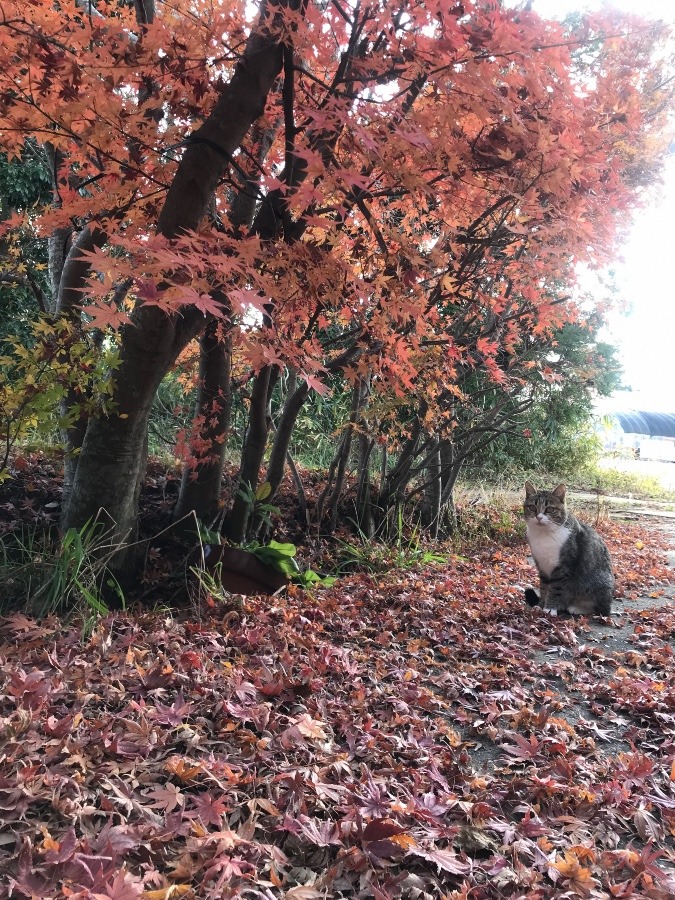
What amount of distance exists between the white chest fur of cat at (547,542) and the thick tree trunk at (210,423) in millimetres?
2454

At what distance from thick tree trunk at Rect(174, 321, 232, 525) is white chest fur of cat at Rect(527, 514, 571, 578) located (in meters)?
2.45

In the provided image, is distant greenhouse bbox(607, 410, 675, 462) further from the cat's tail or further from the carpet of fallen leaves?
the carpet of fallen leaves

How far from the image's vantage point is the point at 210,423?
455 centimetres

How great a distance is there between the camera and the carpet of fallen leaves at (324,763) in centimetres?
155

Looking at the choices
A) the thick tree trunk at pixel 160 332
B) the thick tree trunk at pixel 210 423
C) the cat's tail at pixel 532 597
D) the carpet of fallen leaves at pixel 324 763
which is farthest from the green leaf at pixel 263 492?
the cat's tail at pixel 532 597

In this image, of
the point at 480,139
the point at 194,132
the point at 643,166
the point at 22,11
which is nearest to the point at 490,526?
the point at 643,166

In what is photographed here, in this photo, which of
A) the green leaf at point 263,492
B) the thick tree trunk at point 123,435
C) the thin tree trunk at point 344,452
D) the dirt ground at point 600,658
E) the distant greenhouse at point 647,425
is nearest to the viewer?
the dirt ground at point 600,658

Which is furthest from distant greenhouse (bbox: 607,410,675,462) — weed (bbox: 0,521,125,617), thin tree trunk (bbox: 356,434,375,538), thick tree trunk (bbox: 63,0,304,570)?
weed (bbox: 0,521,125,617)

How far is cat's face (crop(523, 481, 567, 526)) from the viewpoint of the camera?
427 cm

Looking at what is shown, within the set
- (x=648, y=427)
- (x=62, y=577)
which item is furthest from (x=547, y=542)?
(x=648, y=427)

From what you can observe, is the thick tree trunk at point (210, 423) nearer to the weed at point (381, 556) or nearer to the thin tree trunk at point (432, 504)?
the weed at point (381, 556)

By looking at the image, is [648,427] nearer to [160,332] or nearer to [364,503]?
[364,503]

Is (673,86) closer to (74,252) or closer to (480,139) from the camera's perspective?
(480,139)

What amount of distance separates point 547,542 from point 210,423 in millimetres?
2650
